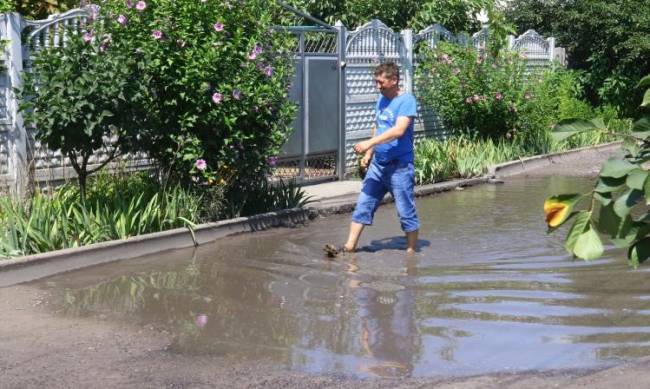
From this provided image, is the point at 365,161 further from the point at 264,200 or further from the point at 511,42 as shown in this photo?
the point at 511,42

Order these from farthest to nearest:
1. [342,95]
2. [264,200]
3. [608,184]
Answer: [342,95] < [264,200] < [608,184]

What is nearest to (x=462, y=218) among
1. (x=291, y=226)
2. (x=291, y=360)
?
(x=291, y=226)

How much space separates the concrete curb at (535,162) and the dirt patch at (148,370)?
1111 centimetres

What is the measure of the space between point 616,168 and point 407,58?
15231 mm

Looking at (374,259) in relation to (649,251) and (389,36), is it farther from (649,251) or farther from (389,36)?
(389,36)

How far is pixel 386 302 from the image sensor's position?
8234 mm

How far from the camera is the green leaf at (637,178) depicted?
3.34 m

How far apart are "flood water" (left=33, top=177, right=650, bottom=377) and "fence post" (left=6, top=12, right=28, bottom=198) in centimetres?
220

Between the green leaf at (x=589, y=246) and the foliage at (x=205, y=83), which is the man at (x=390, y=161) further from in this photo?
the green leaf at (x=589, y=246)

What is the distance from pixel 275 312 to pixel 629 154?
4.68 meters

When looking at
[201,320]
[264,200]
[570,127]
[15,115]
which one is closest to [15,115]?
[15,115]

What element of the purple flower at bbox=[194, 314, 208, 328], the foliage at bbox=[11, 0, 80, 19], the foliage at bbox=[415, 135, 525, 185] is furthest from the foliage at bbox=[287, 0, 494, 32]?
the purple flower at bbox=[194, 314, 208, 328]

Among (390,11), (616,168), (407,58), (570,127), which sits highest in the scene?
(390,11)

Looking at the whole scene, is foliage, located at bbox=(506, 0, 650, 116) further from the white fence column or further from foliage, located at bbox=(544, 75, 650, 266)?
foliage, located at bbox=(544, 75, 650, 266)
